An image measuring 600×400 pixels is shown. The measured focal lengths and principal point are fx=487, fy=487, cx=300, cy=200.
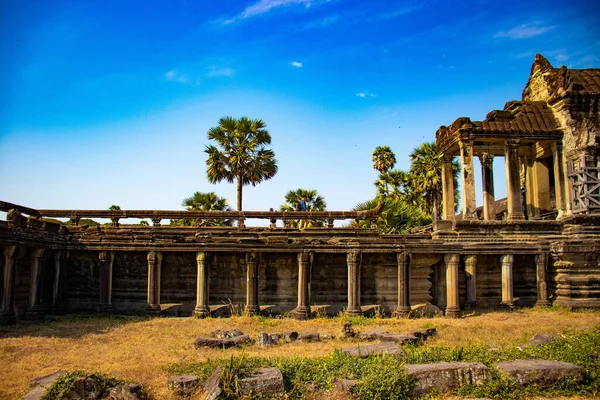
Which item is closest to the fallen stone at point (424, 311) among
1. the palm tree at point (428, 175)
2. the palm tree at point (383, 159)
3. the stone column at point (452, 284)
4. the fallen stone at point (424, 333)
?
the stone column at point (452, 284)

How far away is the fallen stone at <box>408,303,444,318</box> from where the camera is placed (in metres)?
17.7

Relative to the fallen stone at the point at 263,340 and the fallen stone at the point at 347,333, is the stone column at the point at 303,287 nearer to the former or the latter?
the fallen stone at the point at 347,333

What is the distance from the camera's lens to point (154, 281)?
17797 mm

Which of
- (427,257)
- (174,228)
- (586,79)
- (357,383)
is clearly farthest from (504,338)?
(586,79)

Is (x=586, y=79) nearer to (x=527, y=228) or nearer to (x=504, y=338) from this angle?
(x=527, y=228)

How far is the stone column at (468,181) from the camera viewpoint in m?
21.0

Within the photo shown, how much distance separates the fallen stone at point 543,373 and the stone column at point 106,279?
1381 cm

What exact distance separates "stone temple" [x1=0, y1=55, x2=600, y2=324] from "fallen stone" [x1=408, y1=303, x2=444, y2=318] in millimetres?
315

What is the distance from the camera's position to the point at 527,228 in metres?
20.5

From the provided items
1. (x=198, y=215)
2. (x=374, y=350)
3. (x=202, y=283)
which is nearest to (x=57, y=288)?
(x=202, y=283)

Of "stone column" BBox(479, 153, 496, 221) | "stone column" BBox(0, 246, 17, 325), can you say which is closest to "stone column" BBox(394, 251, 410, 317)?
"stone column" BBox(479, 153, 496, 221)

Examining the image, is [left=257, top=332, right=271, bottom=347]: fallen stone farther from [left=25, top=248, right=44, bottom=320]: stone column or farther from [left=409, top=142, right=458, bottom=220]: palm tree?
[left=409, top=142, right=458, bottom=220]: palm tree

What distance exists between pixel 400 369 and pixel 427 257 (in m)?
10.2

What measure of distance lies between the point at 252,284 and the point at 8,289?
7709 millimetres
